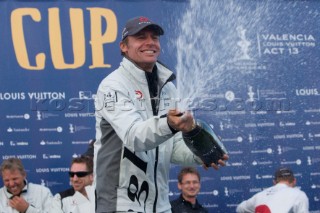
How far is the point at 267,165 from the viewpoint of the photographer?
6949 millimetres

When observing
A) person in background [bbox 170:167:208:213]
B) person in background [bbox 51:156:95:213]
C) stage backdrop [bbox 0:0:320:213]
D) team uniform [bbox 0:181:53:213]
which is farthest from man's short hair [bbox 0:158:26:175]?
person in background [bbox 170:167:208:213]

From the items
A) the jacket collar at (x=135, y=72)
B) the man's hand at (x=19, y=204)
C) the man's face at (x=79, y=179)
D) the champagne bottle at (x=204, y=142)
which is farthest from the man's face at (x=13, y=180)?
the champagne bottle at (x=204, y=142)

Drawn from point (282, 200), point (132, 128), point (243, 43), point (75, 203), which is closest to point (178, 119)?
point (132, 128)

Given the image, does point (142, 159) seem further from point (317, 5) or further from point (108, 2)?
point (317, 5)

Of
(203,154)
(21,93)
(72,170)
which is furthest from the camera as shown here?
(21,93)

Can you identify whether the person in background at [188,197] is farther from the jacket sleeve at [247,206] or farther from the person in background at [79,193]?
the person in background at [79,193]

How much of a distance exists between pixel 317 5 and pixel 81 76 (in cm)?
254

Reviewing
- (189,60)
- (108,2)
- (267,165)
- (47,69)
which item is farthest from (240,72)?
(47,69)

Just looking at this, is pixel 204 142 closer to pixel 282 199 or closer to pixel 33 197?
pixel 282 199

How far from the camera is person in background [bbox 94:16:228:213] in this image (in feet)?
10.3

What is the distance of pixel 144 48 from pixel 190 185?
2.97m

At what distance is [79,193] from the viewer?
19.0ft

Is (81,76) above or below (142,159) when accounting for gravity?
above

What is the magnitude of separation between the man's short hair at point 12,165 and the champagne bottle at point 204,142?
10.0 feet
